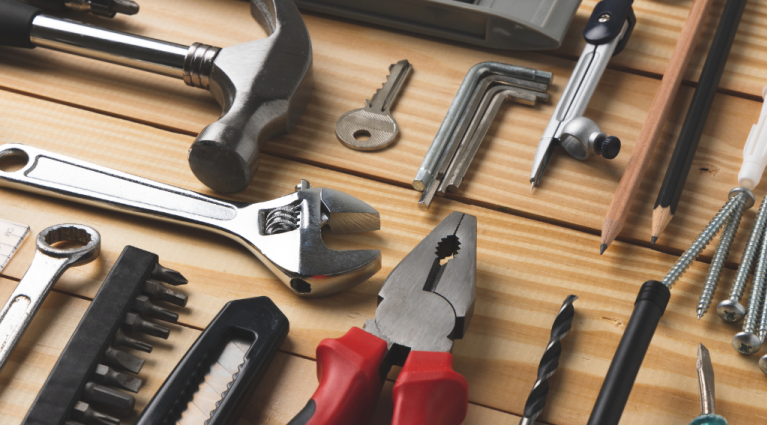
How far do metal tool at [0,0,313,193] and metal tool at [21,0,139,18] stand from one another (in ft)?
0.31

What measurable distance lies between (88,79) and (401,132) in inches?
24.0

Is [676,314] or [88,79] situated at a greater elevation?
[676,314]

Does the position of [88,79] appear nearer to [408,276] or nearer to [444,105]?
[444,105]

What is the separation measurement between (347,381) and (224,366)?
0.17 metres

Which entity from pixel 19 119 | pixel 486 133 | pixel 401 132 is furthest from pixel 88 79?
pixel 486 133

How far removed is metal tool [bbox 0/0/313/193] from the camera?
0.99 m

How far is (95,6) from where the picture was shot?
1.27 m

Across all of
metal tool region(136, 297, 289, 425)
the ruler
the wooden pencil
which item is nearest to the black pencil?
the wooden pencil

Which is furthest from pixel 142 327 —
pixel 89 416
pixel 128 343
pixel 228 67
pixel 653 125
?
pixel 653 125

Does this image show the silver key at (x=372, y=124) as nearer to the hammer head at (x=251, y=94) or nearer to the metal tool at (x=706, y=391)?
the hammer head at (x=251, y=94)

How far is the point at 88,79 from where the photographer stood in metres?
1.22

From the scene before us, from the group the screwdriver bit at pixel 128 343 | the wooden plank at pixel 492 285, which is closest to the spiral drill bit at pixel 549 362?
the wooden plank at pixel 492 285

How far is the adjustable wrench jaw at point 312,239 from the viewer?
88cm

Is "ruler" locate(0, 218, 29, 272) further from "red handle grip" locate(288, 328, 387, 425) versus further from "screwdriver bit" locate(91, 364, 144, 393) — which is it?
"red handle grip" locate(288, 328, 387, 425)
